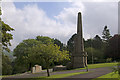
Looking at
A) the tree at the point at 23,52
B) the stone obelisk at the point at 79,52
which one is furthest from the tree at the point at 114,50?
the tree at the point at 23,52

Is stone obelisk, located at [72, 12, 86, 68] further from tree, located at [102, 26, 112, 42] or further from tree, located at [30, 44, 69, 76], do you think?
tree, located at [102, 26, 112, 42]

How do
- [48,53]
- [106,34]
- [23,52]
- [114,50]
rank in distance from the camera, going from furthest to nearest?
[106,34] → [114,50] → [23,52] → [48,53]

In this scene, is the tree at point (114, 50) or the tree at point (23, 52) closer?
the tree at point (23, 52)

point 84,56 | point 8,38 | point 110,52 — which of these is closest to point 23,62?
point 84,56

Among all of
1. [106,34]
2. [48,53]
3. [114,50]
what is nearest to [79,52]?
[48,53]

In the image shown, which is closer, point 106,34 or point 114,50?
point 114,50

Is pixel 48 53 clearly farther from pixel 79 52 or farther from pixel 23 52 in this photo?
pixel 23 52

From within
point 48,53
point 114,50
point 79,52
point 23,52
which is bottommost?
point 23,52

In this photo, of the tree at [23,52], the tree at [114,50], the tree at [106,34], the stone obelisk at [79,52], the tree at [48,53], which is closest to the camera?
the tree at [48,53]

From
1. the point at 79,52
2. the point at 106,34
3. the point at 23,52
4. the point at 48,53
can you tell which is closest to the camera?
the point at 48,53

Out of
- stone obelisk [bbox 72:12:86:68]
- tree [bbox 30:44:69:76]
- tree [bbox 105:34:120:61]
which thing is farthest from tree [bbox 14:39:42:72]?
tree [bbox 105:34:120:61]

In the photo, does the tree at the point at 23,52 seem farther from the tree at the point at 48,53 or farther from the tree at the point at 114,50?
the tree at the point at 114,50

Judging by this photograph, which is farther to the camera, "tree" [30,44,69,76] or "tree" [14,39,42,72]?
"tree" [14,39,42,72]

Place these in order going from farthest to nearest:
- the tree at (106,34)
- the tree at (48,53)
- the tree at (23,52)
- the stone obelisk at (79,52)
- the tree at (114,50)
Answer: the tree at (106,34)
the tree at (114,50)
the tree at (23,52)
the stone obelisk at (79,52)
the tree at (48,53)
